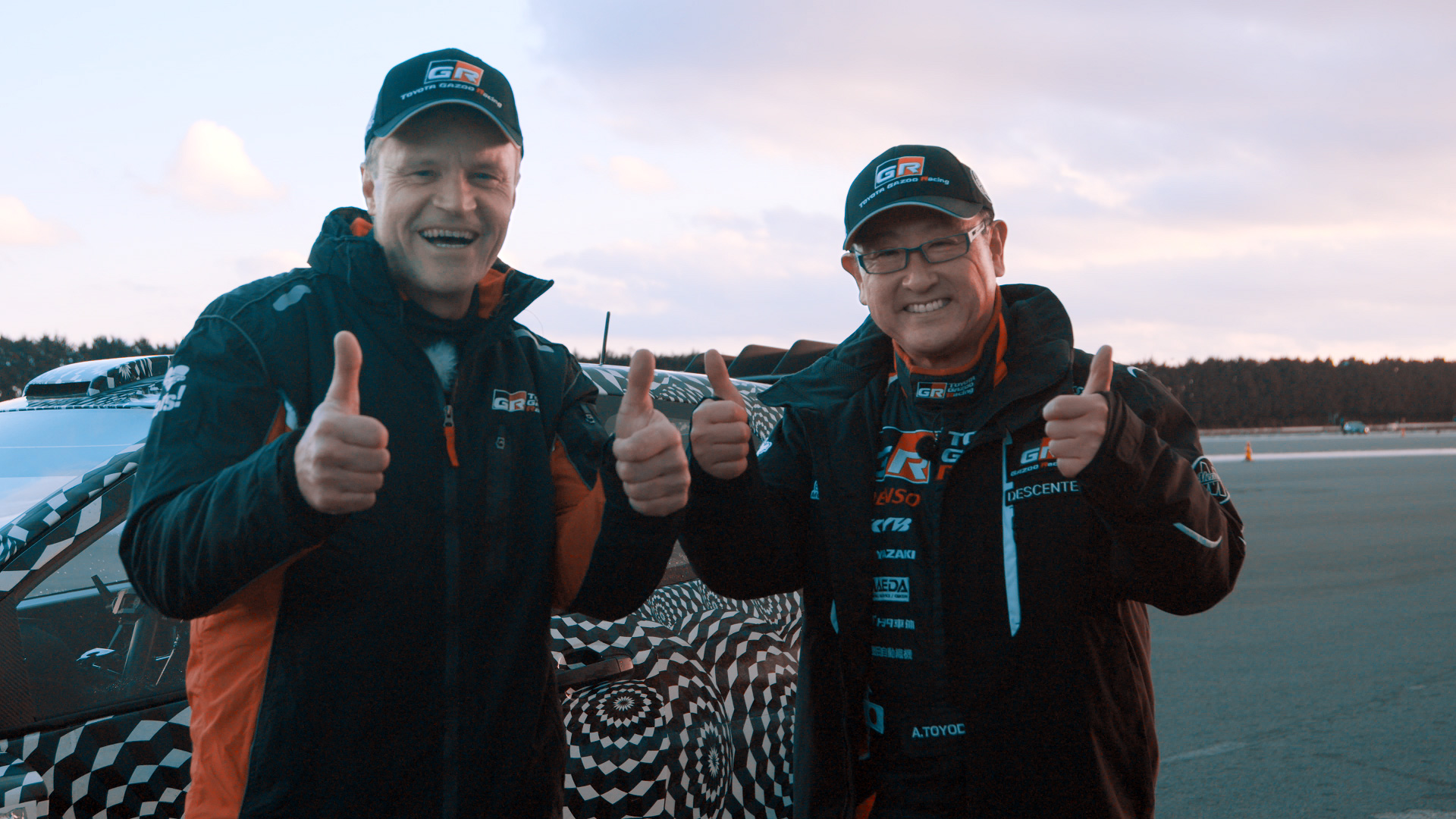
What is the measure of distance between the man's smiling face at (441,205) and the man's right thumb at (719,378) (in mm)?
464

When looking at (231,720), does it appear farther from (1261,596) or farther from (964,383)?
(1261,596)

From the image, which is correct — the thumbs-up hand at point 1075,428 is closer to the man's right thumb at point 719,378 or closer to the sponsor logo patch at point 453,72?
the man's right thumb at point 719,378

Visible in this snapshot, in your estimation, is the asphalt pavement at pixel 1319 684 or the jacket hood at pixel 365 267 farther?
the asphalt pavement at pixel 1319 684

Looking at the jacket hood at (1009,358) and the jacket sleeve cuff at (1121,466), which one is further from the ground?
the jacket hood at (1009,358)

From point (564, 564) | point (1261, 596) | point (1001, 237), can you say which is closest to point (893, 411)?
point (1001, 237)

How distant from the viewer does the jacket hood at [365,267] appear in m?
1.83

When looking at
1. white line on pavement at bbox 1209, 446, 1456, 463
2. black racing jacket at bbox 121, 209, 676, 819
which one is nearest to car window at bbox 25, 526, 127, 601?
black racing jacket at bbox 121, 209, 676, 819

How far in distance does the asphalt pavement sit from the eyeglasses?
118 inches

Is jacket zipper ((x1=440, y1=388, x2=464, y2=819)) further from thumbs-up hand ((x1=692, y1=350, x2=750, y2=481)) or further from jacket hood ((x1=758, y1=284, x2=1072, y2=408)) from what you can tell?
jacket hood ((x1=758, y1=284, x2=1072, y2=408))

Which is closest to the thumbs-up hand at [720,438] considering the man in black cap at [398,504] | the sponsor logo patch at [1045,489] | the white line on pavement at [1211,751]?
the man in black cap at [398,504]

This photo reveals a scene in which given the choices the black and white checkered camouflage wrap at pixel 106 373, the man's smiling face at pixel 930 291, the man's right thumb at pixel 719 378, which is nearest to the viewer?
the man's right thumb at pixel 719 378

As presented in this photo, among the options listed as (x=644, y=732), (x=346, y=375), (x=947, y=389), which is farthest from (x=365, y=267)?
(x=644, y=732)

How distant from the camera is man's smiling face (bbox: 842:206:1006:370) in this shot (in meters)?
2.25

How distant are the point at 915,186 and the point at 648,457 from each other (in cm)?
89
